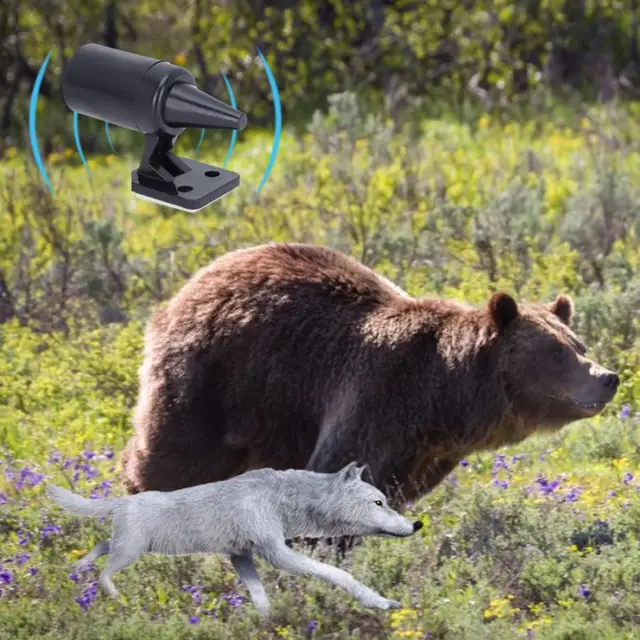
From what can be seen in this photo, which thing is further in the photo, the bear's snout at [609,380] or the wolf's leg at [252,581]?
the bear's snout at [609,380]

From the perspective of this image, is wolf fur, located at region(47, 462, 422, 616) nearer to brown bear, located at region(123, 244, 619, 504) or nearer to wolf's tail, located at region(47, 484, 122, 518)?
wolf's tail, located at region(47, 484, 122, 518)

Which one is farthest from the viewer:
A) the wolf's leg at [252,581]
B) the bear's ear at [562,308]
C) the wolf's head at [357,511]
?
the bear's ear at [562,308]

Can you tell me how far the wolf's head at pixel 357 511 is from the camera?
627 cm

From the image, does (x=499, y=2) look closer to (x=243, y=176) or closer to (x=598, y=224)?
(x=243, y=176)

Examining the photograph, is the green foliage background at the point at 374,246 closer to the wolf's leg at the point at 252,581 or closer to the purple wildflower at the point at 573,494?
the purple wildflower at the point at 573,494

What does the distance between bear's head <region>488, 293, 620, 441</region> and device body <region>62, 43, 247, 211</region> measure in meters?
3.04

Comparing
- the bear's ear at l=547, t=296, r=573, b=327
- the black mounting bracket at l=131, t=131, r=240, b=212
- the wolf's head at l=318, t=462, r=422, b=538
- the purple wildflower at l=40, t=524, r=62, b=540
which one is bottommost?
the purple wildflower at l=40, t=524, r=62, b=540

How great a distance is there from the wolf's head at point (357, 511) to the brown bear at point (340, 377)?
0.86 meters

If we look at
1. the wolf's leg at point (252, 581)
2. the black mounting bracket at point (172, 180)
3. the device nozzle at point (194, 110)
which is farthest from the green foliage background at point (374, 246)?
the device nozzle at point (194, 110)

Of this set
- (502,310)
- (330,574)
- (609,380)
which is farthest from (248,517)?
(609,380)

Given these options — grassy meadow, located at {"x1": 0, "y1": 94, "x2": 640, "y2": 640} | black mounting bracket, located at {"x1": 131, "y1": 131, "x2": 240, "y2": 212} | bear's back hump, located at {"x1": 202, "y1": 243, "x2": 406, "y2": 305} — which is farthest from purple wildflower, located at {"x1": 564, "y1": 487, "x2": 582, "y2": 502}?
black mounting bracket, located at {"x1": 131, "y1": 131, "x2": 240, "y2": 212}

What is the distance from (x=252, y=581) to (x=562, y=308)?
2.33 metres

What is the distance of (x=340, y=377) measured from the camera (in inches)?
297

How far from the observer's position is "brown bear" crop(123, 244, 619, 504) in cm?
738
